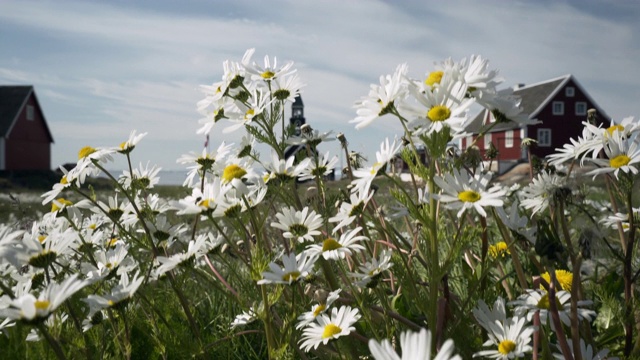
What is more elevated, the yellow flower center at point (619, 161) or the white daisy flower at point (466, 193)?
the yellow flower center at point (619, 161)

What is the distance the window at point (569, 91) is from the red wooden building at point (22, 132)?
104 feet

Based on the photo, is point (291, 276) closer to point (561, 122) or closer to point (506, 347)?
point (506, 347)

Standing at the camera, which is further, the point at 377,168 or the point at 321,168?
the point at 321,168

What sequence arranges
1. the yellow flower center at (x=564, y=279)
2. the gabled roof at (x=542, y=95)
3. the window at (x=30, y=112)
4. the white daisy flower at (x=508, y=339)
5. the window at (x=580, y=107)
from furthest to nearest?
1. the window at (x=30, y=112)
2. the window at (x=580, y=107)
3. the gabled roof at (x=542, y=95)
4. the yellow flower center at (x=564, y=279)
5. the white daisy flower at (x=508, y=339)

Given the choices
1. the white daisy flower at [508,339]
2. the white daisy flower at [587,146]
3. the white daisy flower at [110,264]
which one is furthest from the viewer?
the white daisy flower at [110,264]

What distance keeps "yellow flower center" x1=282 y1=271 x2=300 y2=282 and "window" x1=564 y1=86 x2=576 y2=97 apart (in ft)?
119

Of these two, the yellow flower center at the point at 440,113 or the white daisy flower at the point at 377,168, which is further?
the white daisy flower at the point at 377,168

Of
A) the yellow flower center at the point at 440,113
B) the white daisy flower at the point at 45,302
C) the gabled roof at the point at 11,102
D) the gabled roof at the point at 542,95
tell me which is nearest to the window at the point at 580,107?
the gabled roof at the point at 542,95

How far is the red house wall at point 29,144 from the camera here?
35.8 metres

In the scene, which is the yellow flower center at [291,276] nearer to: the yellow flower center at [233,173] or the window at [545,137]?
the yellow flower center at [233,173]

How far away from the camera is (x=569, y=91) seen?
35.2 meters

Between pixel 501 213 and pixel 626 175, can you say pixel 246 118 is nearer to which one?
pixel 501 213

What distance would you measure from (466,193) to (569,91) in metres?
36.6

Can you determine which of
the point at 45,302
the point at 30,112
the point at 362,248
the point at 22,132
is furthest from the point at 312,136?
the point at 30,112
